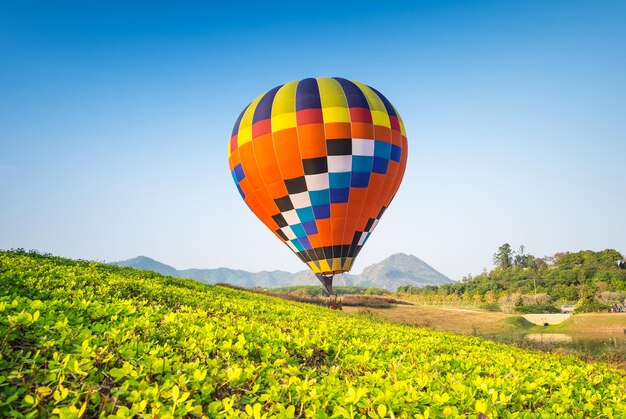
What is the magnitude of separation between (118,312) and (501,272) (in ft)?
418

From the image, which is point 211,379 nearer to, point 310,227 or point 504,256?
point 310,227

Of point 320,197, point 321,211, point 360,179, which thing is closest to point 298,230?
point 321,211

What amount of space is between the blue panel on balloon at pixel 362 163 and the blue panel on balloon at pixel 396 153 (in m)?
Result: 1.77

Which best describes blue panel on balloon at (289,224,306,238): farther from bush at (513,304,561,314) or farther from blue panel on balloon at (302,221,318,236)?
bush at (513,304,561,314)

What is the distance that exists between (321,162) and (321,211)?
2721 mm

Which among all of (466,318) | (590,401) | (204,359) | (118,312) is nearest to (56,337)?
(204,359)

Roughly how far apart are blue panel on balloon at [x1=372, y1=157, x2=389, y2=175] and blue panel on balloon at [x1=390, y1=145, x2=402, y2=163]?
2.22ft

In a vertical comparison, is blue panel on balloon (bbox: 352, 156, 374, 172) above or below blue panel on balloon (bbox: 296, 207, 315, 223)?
above

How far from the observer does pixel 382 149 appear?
20531mm

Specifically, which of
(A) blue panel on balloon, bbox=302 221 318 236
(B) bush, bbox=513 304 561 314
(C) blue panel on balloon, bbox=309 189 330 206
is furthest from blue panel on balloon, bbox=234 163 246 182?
(B) bush, bbox=513 304 561 314

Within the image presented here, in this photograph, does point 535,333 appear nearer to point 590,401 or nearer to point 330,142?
point 330,142

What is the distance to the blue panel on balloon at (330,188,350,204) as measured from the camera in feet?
65.6

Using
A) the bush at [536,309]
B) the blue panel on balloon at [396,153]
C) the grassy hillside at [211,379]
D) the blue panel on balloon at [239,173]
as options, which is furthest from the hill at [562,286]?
the grassy hillside at [211,379]

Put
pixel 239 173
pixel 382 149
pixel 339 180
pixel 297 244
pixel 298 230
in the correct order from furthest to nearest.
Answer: pixel 297 244 → pixel 239 173 → pixel 298 230 → pixel 382 149 → pixel 339 180
